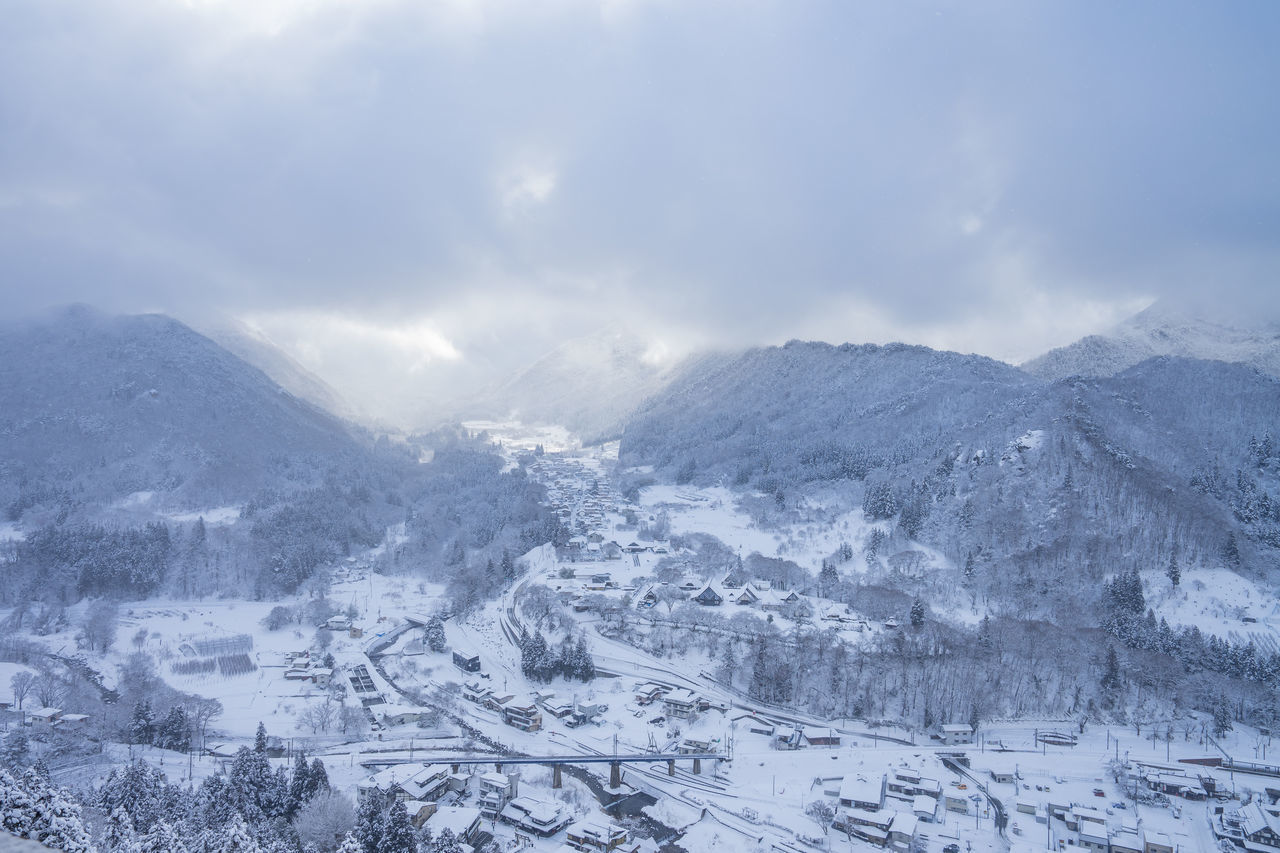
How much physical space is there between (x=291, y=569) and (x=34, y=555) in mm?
21027

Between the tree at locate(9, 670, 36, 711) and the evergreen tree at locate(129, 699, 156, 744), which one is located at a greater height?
the tree at locate(9, 670, 36, 711)

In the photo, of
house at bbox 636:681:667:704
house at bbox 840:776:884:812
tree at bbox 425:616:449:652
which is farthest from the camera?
tree at bbox 425:616:449:652

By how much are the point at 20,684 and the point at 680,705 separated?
122ft

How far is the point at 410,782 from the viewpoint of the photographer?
3269cm

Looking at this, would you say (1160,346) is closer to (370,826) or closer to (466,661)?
(466,661)

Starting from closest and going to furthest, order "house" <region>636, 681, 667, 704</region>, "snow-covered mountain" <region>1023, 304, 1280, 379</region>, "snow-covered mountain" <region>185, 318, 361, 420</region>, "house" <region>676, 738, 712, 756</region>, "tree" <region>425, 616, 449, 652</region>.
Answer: "house" <region>676, 738, 712, 756</region> < "house" <region>636, 681, 667, 704</region> < "tree" <region>425, 616, 449, 652</region> < "snow-covered mountain" <region>1023, 304, 1280, 379</region> < "snow-covered mountain" <region>185, 318, 361, 420</region>

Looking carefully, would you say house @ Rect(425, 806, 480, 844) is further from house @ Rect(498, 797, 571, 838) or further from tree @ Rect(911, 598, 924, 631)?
tree @ Rect(911, 598, 924, 631)

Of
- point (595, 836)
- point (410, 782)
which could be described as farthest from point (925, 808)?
point (410, 782)

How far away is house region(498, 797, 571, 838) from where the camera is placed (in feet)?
101

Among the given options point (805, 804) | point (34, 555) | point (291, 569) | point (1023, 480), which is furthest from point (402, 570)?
point (1023, 480)

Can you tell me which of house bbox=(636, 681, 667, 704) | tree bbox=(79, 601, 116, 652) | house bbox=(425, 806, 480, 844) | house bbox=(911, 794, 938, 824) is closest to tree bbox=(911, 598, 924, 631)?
house bbox=(636, 681, 667, 704)

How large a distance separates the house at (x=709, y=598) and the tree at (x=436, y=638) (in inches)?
731

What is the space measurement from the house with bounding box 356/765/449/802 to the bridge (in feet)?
3.78

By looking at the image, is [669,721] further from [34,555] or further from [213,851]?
[34,555]
